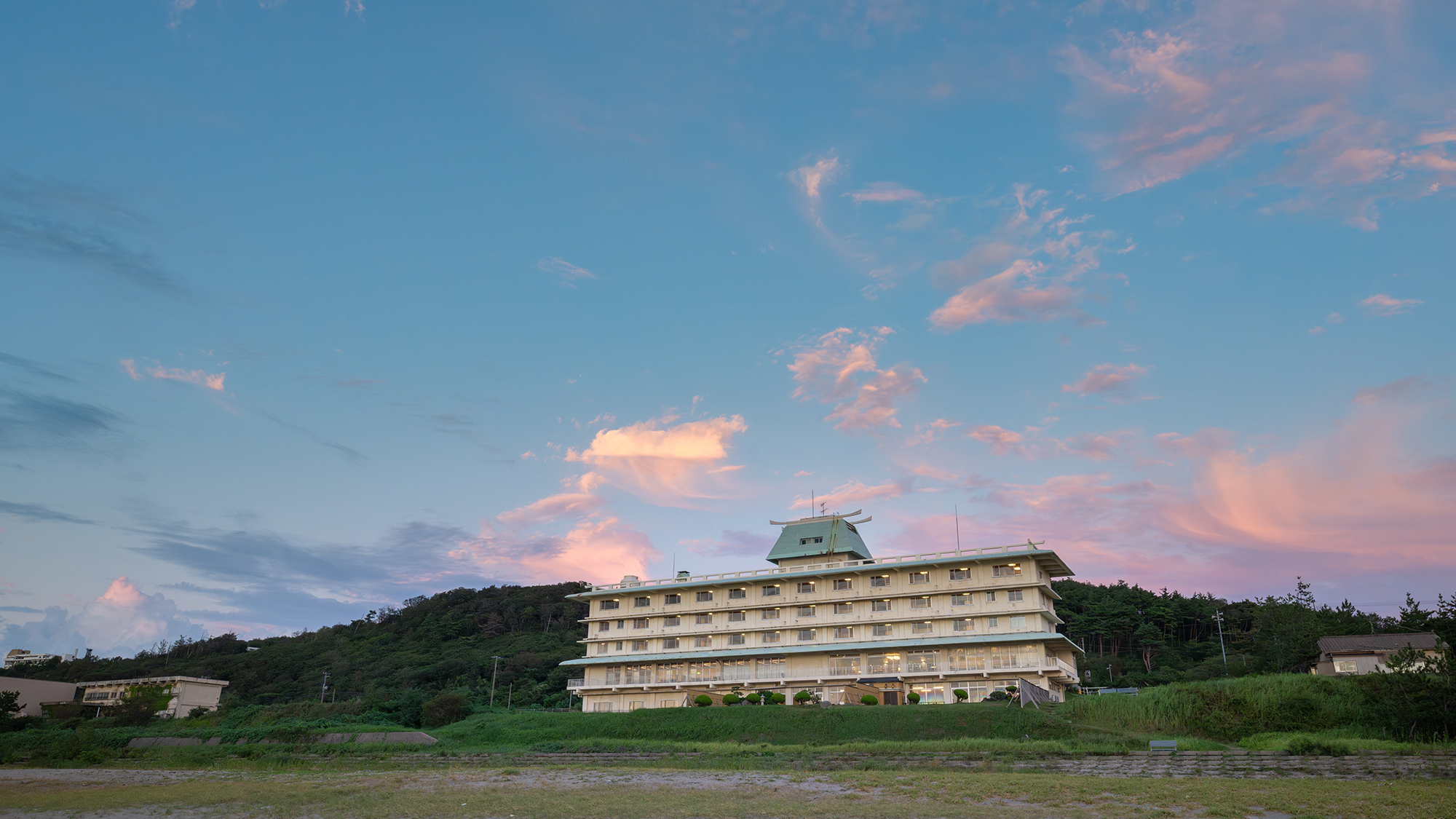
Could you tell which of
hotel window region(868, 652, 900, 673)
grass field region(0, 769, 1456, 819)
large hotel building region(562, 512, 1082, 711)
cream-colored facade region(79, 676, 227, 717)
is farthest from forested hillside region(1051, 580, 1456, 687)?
cream-colored facade region(79, 676, 227, 717)

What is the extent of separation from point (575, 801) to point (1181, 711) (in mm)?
31429

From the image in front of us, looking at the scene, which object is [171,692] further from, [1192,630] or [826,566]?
[1192,630]

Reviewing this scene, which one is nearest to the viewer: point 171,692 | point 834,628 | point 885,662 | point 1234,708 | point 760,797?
point 760,797

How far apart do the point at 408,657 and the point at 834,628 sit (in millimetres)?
63363

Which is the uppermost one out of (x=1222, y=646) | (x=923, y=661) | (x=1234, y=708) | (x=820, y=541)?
(x=820, y=541)

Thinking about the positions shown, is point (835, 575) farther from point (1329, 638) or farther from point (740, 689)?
point (1329, 638)

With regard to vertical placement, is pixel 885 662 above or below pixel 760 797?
above

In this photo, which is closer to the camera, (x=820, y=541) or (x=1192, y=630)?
(x=820, y=541)

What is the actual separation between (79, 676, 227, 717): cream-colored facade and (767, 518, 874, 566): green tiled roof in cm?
5306

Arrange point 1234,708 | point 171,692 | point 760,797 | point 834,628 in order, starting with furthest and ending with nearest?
point 171,692 → point 834,628 → point 1234,708 → point 760,797

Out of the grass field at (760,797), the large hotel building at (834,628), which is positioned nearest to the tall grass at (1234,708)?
the large hotel building at (834,628)

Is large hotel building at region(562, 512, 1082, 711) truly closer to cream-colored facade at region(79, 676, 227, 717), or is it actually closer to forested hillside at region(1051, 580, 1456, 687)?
forested hillside at region(1051, 580, 1456, 687)

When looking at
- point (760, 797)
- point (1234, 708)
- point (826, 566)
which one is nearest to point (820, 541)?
point (826, 566)

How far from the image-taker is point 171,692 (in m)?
81.3
